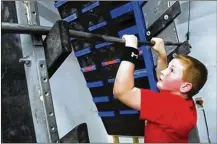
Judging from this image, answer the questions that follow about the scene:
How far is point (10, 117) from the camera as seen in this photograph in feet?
2.80

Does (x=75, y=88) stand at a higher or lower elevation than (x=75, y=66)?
lower

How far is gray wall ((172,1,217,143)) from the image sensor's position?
1.93 m

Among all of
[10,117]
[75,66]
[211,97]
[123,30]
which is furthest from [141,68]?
[10,117]

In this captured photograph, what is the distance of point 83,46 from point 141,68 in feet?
1.39

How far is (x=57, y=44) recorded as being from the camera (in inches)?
26.5

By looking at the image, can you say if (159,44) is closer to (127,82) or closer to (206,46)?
(127,82)

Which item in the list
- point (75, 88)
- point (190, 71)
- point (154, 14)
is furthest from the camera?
point (75, 88)

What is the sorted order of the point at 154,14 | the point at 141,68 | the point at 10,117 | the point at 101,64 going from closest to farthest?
the point at 10,117 < the point at 154,14 < the point at 141,68 < the point at 101,64

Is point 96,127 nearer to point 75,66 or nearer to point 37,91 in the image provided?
point 75,66

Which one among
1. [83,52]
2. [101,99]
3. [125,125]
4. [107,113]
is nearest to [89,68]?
[83,52]

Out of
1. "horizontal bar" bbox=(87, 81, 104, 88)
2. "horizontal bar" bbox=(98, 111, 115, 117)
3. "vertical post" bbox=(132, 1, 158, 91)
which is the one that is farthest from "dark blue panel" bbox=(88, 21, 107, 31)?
"horizontal bar" bbox=(98, 111, 115, 117)

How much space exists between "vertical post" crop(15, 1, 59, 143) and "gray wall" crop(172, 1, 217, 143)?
151 cm

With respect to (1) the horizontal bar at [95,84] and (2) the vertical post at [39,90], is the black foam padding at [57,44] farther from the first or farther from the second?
(1) the horizontal bar at [95,84]

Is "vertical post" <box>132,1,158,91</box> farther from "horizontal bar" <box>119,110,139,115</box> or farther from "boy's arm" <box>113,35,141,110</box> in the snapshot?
"boy's arm" <box>113,35,141,110</box>
